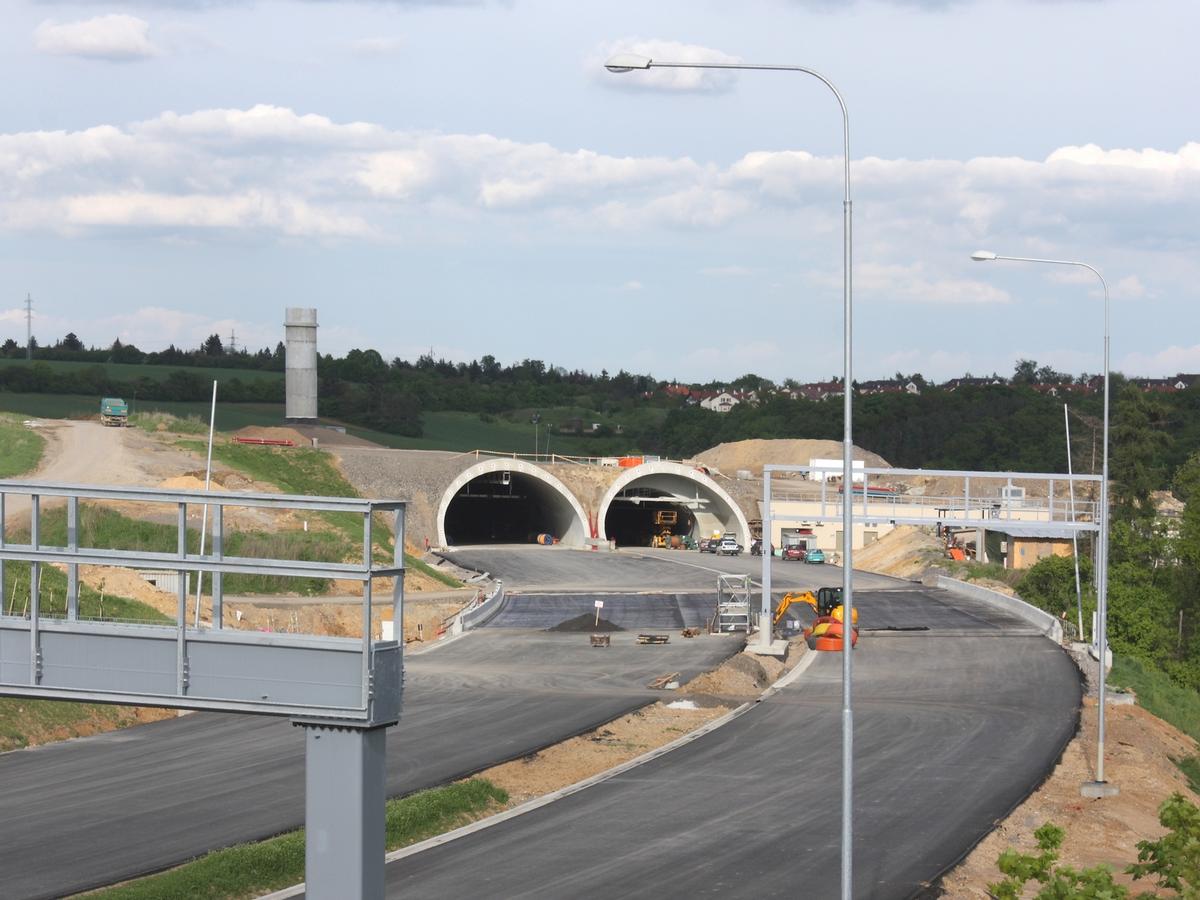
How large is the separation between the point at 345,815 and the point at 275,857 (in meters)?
9.95

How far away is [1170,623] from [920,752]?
186 feet

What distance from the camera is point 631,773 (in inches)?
1259

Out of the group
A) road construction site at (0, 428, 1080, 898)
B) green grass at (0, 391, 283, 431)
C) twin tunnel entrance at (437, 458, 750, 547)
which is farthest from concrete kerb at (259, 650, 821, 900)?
green grass at (0, 391, 283, 431)

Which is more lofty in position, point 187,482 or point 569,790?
point 187,482

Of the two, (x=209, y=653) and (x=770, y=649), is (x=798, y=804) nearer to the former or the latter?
(x=209, y=653)

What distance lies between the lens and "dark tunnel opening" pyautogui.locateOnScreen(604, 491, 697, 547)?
111m

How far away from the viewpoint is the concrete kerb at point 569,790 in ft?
81.7

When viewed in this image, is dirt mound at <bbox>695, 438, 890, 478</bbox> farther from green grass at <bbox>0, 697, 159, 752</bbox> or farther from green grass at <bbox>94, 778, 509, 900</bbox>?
green grass at <bbox>94, 778, 509, 900</bbox>

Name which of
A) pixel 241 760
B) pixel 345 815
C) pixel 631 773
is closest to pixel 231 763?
pixel 241 760

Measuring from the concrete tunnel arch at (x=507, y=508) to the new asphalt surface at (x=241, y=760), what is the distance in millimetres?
45776

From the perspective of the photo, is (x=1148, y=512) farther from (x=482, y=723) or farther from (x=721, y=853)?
(x=721, y=853)

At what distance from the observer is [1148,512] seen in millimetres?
108938

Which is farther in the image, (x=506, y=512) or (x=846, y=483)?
(x=506, y=512)

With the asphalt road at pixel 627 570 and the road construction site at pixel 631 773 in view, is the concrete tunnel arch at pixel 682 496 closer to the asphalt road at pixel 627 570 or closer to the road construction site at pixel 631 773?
the asphalt road at pixel 627 570
